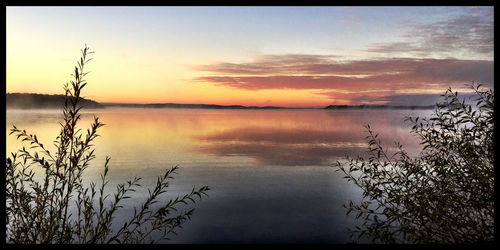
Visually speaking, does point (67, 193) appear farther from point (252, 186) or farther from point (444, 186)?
point (252, 186)

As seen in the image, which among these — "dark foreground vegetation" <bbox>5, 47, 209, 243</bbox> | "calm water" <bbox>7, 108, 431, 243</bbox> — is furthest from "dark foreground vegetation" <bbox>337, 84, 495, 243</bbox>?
"dark foreground vegetation" <bbox>5, 47, 209, 243</bbox>

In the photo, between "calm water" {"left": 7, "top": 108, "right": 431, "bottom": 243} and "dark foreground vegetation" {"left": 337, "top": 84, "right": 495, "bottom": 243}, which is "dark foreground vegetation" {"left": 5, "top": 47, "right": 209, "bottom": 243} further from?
"dark foreground vegetation" {"left": 337, "top": 84, "right": 495, "bottom": 243}

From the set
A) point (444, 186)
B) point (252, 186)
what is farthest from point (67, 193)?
point (252, 186)

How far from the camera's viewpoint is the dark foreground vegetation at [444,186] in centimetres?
452

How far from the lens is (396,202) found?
4719 millimetres

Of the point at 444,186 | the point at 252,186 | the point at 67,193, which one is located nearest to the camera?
the point at 67,193

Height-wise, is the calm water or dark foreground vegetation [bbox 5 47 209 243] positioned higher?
dark foreground vegetation [bbox 5 47 209 243]

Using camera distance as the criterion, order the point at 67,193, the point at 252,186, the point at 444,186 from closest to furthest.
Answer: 1. the point at 67,193
2. the point at 444,186
3. the point at 252,186

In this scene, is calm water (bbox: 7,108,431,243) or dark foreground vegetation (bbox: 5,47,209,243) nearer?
dark foreground vegetation (bbox: 5,47,209,243)

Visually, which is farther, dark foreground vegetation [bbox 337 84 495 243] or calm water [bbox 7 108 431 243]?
calm water [bbox 7 108 431 243]

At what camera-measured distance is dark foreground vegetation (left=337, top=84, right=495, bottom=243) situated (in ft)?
14.8

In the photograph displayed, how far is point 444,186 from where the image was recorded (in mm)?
4742

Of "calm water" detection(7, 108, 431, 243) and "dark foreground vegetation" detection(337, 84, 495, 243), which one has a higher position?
"dark foreground vegetation" detection(337, 84, 495, 243)

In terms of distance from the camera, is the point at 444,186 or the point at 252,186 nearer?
the point at 444,186
